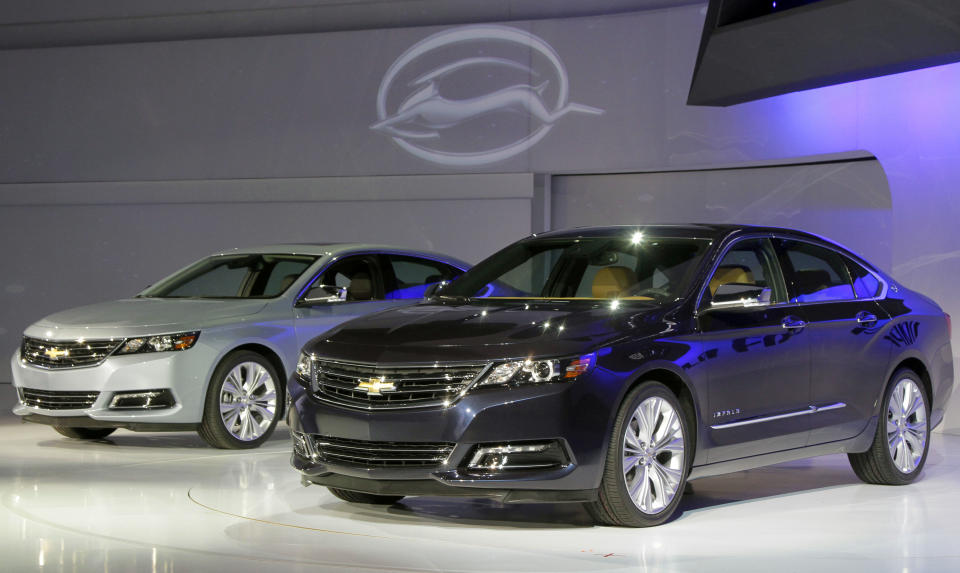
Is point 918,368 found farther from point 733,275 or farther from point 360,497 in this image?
point 360,497

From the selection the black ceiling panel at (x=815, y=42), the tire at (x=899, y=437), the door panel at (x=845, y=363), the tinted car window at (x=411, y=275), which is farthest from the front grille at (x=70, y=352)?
the black ceiling panel at (x=815, y=42)

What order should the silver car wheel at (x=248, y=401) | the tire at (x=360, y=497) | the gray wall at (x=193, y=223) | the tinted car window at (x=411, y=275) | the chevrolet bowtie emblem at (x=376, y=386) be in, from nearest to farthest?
1. the chevrolet bowtie emblem at (x=376, y=386)
2. the tire at (x=360, y=497)
3. the silver car wheel at (x=248, y=401)
4. the tinted car window at (x=411, y=275)
5. the gray wall at (x=193, y=223)

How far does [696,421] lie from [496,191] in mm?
7743

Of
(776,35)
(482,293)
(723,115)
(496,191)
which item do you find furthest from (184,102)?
(482,293)

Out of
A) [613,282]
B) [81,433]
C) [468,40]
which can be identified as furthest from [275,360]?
[468,40]

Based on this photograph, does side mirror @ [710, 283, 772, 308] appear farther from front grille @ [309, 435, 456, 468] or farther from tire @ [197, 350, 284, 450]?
tire @ [197, 350, 284, 450]

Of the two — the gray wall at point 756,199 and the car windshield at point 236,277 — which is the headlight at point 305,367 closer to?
the car windshield at point 236,277

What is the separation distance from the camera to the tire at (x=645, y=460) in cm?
546

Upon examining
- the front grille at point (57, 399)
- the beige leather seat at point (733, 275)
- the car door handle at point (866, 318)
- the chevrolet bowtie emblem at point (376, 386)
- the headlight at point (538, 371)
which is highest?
the beige leather seat at point (733, 275)

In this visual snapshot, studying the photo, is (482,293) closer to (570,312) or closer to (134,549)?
(570,312)

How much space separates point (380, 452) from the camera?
5570mm

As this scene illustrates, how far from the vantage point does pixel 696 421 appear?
583cm

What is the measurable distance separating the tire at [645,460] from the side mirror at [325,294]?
3800 mm

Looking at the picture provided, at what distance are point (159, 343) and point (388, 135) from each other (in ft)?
19.2
